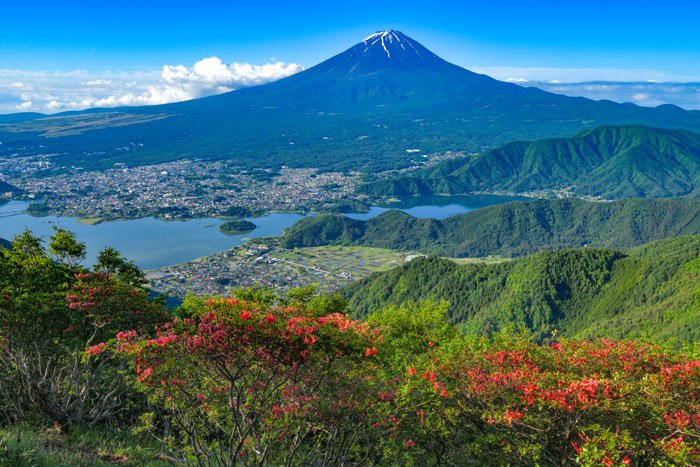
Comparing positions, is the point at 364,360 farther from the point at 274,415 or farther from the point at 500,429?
the point at 500,429

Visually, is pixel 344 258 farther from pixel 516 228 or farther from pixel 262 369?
pixel 262 369

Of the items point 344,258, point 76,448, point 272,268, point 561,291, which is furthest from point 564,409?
point 344,258

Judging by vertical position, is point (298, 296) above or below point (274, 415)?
below

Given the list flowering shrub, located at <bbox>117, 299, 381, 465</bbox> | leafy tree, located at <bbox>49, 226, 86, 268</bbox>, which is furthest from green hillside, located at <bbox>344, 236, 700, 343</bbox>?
flowering shrub, located at <bbox>117, 299, 381, 465</bbox>

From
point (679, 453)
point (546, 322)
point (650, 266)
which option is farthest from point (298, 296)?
point (650, 266)

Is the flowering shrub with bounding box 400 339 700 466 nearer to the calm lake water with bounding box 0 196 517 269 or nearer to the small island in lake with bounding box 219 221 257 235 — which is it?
the calm lake water with bounding box 0 196 517 269

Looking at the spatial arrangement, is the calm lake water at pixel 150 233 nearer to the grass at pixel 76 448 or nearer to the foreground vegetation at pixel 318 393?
the foreground vegetation at pixel 318 393
